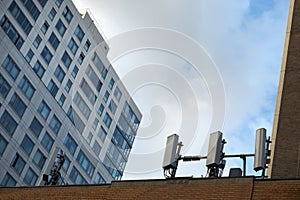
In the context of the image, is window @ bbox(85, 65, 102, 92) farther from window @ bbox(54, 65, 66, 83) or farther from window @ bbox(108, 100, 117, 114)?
window @ bbox(54, 65, 66, 83)

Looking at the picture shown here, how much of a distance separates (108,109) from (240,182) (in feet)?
181

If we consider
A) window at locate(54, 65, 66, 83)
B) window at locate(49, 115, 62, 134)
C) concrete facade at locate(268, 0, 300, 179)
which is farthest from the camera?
window at locate(54, 65, 66, 83)

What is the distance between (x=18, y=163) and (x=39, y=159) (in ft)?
12.4

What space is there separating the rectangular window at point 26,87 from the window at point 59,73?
226 inches

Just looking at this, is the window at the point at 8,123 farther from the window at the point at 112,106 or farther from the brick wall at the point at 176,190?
the brick wall at the point at 176,190

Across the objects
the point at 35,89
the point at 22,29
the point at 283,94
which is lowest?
the point at 283,94

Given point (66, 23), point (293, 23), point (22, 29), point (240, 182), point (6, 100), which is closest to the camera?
point (240, 182)

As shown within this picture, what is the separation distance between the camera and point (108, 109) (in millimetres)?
69688

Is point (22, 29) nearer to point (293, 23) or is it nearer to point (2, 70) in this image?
point (2, 70)

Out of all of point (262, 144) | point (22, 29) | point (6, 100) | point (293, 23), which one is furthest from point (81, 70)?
point (262, 144)

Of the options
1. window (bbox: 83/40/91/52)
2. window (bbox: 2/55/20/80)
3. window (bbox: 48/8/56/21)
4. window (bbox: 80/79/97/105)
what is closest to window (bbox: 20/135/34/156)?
window (bbox: 2/55/20/80)

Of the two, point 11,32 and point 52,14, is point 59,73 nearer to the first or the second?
point 52,14

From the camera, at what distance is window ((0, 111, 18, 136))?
1957 inches

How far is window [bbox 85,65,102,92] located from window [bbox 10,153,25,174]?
17781mm
